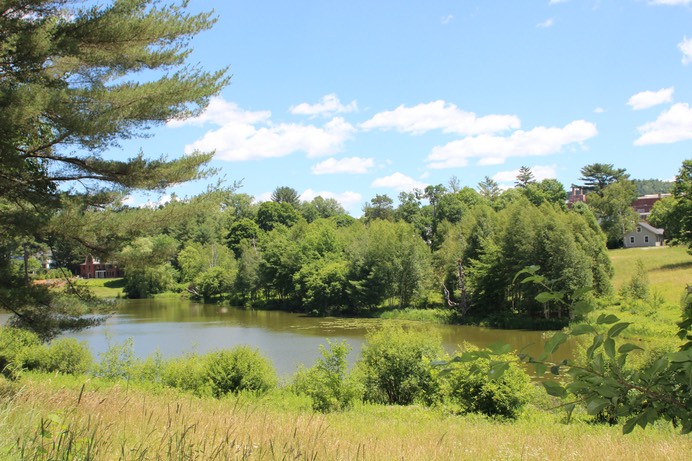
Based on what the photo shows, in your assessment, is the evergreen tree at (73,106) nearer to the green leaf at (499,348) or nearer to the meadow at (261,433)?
the meadow at (261,433)

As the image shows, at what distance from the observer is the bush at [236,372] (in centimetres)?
1305

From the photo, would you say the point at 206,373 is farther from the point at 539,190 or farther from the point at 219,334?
the point at 539,190

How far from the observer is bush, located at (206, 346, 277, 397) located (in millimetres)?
13047

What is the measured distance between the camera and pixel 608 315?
58.8 inches

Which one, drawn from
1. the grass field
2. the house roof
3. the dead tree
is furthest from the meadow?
the house roof

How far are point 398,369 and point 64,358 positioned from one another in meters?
10.6

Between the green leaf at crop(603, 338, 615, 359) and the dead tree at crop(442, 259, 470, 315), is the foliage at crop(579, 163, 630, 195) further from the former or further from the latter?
Answer: the green leaf at crop(603, 338, 615, 359)

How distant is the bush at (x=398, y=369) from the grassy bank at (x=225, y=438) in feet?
14.5

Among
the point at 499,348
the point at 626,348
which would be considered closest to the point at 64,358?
the point at 499,348

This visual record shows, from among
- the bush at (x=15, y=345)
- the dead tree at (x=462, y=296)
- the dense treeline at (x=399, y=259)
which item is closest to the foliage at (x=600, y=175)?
the dense treeline at (x=399, y=259)

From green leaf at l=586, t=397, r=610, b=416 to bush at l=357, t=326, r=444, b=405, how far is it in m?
12.1

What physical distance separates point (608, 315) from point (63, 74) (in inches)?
449

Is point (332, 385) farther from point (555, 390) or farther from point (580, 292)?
point (580, 292)

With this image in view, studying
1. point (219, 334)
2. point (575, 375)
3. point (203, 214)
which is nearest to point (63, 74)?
point (203, 214)
